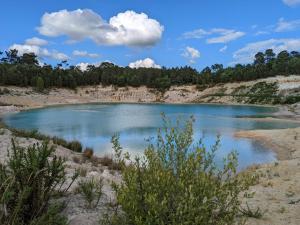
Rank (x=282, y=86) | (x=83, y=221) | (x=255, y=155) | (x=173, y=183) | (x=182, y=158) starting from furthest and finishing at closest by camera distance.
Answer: (x=282, y=86) < (x=255, y=155) < (x=83, y=221) < (x=182, y=158) < (x=173, y=183)

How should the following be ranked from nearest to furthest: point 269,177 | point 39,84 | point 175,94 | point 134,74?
point 269,177, point 39,84, point 175,94, point 134,74

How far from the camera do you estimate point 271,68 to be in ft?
407

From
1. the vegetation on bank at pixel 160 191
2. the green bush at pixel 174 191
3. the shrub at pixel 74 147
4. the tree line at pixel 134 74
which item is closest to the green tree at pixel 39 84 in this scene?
the tree line at pixel 134 74

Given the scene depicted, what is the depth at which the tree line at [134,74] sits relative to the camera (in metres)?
104

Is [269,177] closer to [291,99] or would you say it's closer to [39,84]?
[291,99]

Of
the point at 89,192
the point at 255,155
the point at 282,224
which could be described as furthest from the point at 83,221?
the point at 255,155

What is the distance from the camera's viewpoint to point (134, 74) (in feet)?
433

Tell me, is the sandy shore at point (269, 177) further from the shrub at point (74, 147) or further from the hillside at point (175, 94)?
the hillside at point (175, 94)

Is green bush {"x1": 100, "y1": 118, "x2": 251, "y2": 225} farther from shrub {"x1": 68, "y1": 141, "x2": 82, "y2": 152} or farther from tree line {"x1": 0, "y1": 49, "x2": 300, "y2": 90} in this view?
tree line {"x1": 0, "y1": 49, "x2": 300, "y2": 90}

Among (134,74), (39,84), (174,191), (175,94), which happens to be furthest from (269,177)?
(134,74)

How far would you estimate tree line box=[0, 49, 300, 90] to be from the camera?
10425cm

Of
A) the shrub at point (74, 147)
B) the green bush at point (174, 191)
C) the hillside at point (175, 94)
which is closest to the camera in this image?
the green bush at point (174, 191)

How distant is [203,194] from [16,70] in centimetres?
10674

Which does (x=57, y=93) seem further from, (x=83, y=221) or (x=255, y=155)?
(x=83, y=221)
